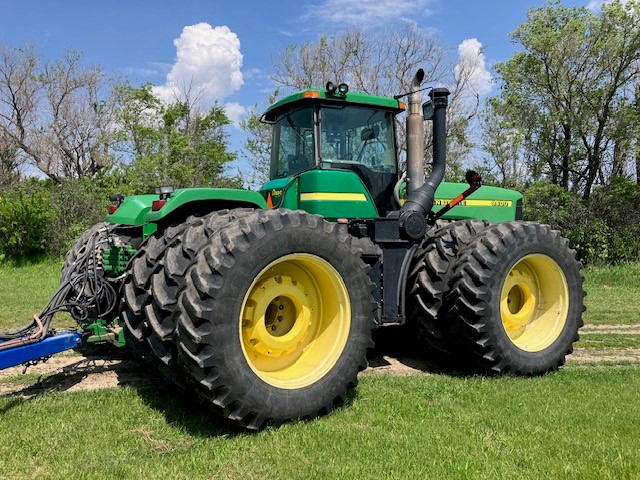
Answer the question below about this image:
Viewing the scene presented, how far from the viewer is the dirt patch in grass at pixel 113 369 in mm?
4773

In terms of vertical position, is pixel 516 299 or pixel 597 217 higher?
pixel 597 217

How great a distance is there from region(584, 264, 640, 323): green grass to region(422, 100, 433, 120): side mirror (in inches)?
185

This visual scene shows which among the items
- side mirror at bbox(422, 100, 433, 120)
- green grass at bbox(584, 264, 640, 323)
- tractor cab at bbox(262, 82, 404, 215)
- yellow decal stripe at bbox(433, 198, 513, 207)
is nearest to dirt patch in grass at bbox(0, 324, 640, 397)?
tractor cab at bbox(262, 82, 404, 215)

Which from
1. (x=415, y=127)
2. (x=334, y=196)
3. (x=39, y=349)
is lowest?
(x=39, y=349)

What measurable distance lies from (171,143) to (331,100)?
1865 cm

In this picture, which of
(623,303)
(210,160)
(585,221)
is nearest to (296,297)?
(623,303)

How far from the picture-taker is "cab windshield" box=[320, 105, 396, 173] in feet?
17.4

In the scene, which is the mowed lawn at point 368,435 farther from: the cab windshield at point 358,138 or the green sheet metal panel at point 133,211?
the cab windshield at point 358,138

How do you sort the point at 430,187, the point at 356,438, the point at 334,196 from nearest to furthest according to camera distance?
the point at 356,438 < the point at 334,196 < the point at 430,187

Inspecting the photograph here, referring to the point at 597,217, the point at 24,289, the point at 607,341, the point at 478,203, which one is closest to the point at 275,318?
the point at 478,203

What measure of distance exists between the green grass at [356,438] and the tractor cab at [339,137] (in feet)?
6.83

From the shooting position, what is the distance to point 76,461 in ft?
10.5

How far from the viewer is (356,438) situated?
11.7 ft

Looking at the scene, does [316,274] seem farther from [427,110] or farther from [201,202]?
[427,110]
